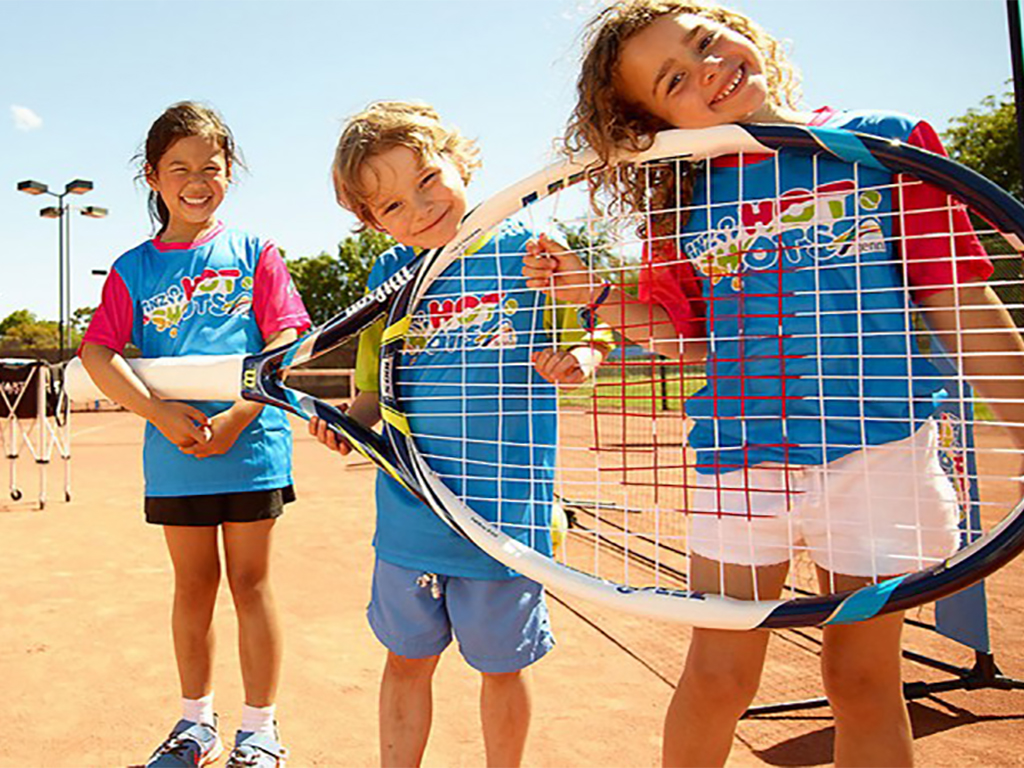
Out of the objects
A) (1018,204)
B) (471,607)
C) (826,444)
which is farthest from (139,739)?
(1018,204)

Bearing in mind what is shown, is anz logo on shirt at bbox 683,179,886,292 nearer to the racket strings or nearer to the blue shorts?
the racket strings

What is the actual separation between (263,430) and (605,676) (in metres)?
1.13

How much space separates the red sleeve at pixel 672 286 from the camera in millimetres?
1461

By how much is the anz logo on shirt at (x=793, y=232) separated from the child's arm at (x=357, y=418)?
0.72m

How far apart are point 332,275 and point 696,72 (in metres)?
36.0

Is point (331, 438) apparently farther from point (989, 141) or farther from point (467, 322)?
point (989, 141)

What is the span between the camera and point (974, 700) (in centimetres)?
224

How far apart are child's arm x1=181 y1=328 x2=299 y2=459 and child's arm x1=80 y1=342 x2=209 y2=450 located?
2 centimetres

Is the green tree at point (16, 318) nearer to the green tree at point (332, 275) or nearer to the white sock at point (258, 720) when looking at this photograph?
the green tree at point (332, 275)

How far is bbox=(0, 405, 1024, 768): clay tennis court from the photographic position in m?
2.04

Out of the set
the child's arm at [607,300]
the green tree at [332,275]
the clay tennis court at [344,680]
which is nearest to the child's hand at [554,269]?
the child's arm at [607,300]

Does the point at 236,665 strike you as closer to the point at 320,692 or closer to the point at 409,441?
the point at 320,692

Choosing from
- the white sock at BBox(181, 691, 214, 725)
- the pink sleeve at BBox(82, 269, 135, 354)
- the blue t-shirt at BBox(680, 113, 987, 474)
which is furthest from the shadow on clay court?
the pink sleeve at BBox(82, 269, 135, 354)

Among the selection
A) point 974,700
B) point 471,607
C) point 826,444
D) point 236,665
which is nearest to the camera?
point 826,444
